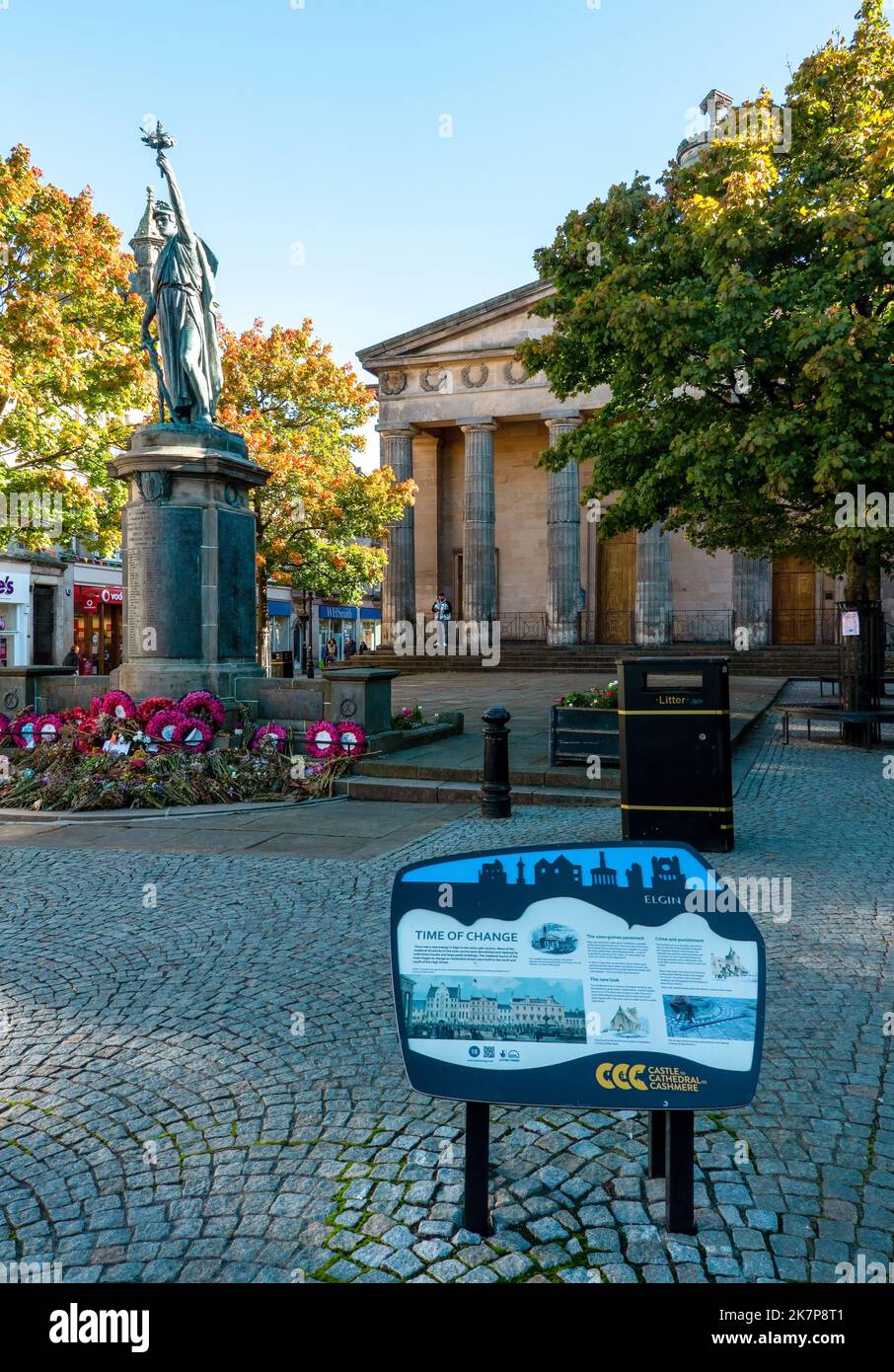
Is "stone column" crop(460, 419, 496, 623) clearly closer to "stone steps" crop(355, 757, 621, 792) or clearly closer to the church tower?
the church tower

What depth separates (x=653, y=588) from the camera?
3334 centimetres

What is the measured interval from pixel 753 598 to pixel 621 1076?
3160 centimetres

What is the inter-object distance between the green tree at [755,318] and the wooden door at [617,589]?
22.2 m

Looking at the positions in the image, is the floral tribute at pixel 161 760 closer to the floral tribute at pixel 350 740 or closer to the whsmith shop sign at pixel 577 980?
the floral tribute at pixel 350 740

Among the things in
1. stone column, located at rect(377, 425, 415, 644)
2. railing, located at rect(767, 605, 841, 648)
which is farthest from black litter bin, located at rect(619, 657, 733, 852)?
railing, located at rect(767, 605, 841, 648)

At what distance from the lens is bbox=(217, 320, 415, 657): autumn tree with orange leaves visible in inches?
944

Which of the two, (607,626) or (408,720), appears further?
(607,626)

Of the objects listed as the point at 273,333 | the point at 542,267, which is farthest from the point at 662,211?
the point at 273,333

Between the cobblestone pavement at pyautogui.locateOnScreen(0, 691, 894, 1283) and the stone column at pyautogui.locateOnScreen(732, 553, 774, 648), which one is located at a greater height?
the stone column at pyautogui.locateOnScreen(732, 553, 774, 648)

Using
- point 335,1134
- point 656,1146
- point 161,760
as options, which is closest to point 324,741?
point 161,760

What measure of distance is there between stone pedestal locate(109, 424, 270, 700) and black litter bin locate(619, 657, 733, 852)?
621 centimetres

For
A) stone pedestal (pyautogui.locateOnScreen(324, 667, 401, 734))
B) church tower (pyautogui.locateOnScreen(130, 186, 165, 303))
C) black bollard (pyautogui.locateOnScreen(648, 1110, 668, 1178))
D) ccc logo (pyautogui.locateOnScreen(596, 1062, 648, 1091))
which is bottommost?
black bollard (pyautogui.locateOnScreen(648, 1110, 668, 1178))

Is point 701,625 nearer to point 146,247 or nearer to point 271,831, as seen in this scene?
point 146,247
